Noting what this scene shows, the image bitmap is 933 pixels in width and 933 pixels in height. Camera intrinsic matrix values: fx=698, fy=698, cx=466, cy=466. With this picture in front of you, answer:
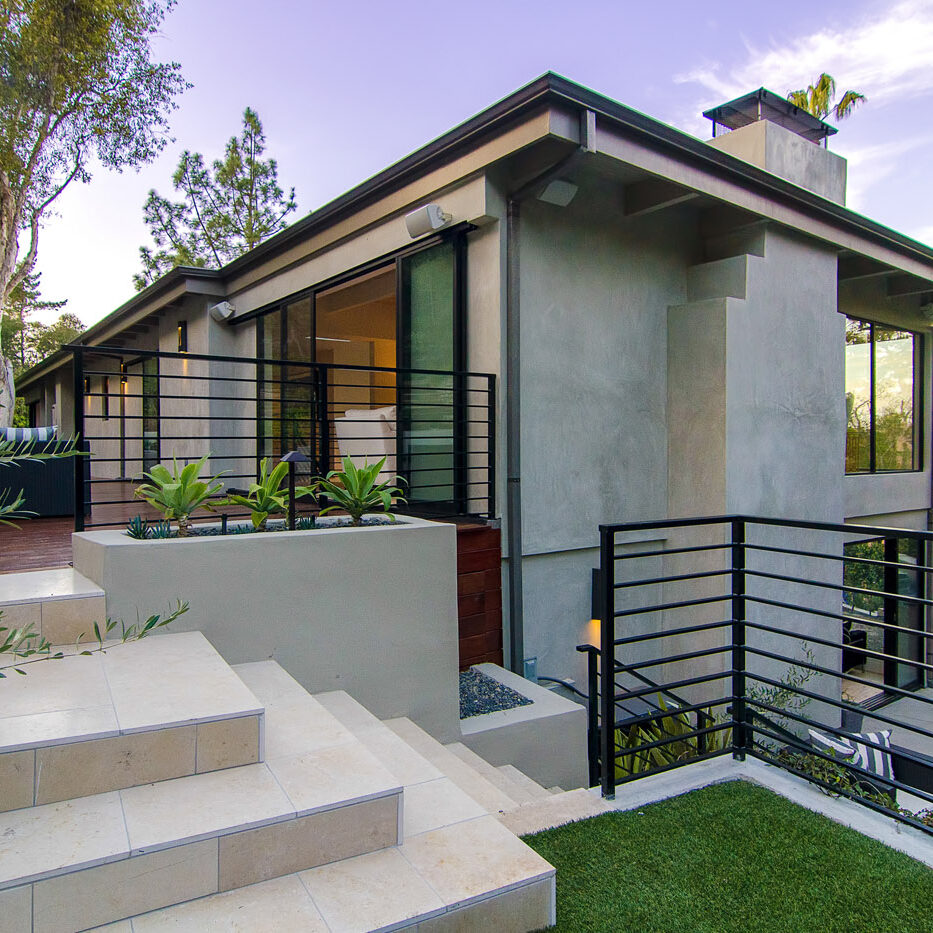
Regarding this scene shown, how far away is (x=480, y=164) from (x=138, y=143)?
14.1 metres

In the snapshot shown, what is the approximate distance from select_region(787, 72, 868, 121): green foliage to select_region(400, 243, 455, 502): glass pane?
12746 mm

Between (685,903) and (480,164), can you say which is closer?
(685,903)

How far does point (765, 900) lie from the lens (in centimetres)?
196

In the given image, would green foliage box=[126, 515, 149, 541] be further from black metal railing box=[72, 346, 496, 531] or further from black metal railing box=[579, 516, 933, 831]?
black metal railing box=[579, 516, 933, 831]

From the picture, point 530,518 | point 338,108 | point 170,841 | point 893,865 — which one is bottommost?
point 893,865

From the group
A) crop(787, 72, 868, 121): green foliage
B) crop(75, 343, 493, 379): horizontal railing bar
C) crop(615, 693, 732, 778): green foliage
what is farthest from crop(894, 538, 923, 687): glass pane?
crop(787, 72, 868, 121): green foliage

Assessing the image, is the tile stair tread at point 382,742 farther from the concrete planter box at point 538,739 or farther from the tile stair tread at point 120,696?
the concrete planter box at point 538,739

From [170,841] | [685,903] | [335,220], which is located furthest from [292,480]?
[335,220]

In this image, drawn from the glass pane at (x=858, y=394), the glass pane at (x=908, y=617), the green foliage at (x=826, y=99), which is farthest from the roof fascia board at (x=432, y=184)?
the green foliage at (x=826, y=99)

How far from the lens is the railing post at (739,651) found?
2926mm

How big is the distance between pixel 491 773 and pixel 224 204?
867 inches

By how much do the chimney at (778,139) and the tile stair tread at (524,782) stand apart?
6.14 metres

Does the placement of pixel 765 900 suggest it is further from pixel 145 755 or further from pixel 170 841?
pixel 145 755

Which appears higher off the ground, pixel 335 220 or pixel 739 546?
pixel 335 220
